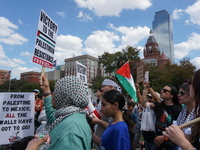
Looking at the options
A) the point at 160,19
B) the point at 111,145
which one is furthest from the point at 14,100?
the point at 160,19

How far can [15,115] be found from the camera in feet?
11.0

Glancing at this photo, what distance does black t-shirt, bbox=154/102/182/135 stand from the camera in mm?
3381

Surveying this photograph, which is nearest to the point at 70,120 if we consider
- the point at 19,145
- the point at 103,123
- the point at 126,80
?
the point at 19,145

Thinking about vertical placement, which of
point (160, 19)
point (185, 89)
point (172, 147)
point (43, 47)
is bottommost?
point (172, 147)

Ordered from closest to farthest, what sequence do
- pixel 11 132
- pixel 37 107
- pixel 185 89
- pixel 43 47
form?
pixel 185 89
pixel 11 132
pixel 43 47
pixel 37 107

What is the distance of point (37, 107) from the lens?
15.6ft

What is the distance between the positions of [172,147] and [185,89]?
3.74 ft

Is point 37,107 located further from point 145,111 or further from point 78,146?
point 78,146

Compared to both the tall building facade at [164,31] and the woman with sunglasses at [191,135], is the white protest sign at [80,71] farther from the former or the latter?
the tall building facade at [164,31]

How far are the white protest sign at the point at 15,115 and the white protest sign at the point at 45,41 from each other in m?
0.81

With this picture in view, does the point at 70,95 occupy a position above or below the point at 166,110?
above

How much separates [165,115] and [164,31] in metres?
160

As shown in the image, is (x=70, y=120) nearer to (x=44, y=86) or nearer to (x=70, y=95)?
(x=70, y=95)

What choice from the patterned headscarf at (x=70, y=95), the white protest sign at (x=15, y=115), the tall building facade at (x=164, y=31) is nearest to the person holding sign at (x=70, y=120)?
the patterned headscarf at (x=70, y=95)
